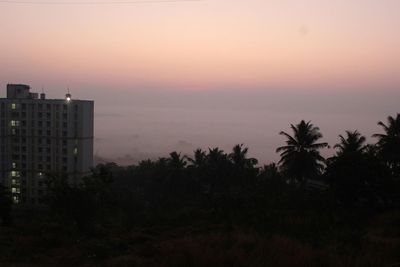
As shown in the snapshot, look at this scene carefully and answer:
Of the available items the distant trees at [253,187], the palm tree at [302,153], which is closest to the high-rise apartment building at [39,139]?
the distant trees at [253,187]

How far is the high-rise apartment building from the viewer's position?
6241cm

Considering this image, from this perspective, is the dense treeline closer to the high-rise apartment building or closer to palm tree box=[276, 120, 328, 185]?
palm tree box=[276, 120, 328, 185]

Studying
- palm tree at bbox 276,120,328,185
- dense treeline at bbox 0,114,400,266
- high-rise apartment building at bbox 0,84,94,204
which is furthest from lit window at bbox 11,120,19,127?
palm tree at bbox 276,120,328,185

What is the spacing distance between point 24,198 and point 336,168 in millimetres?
48174

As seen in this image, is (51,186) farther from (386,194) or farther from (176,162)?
(176,162)

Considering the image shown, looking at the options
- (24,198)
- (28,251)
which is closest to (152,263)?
(28,251)

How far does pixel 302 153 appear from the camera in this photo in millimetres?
32125

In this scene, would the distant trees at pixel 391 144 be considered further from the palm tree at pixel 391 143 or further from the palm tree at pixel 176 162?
the palm tree at pixel 176 162

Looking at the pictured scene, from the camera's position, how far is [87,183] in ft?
53.2

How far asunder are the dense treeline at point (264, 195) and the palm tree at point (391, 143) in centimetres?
6

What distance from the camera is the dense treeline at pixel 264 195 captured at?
623 inches

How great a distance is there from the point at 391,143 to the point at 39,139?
156 feet

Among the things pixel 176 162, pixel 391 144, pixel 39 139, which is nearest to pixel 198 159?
pixel 176 162

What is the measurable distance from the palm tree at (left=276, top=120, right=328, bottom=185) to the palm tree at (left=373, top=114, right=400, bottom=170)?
11.9ft
